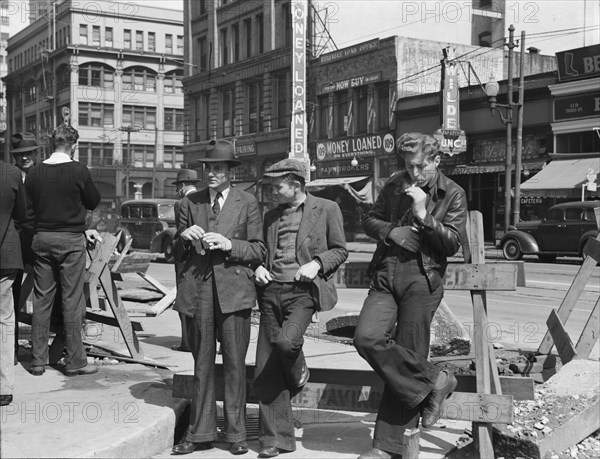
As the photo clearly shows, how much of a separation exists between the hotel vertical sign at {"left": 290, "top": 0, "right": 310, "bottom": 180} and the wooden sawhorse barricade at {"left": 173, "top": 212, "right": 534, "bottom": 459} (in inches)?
1288

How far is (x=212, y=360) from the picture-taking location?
17.1ft

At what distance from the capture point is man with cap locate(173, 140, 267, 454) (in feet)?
16.6

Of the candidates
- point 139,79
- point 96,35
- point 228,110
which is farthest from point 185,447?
point 96,35

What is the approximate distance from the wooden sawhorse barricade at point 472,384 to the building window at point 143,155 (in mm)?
75308

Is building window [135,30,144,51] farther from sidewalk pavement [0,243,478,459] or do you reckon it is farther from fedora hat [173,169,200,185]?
sidewalk pavement [0,243,478,459]

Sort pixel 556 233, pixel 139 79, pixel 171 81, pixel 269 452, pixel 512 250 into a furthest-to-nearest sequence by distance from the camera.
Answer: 1. pixel 171 81
2. pixel 139 79
3. pixel 512 250
4. pixel 556 233
5. pixel 269 452

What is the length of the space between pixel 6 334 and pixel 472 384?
3.41m

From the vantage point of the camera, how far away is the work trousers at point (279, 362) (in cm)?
499

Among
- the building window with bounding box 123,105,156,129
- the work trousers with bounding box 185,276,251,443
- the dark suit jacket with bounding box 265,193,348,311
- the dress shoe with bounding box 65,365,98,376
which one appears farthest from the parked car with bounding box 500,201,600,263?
the building window with bounding box 123,105,156,129

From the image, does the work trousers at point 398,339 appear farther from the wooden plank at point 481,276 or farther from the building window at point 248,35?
the building window at point 248,35

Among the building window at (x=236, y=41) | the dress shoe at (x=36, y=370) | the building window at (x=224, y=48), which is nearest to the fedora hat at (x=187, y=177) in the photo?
the dress shoe at (x=36, y=370)

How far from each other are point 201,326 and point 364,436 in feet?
4.65

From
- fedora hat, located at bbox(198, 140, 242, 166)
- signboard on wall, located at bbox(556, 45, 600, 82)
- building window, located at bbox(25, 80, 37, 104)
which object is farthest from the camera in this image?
building window, located at bbox(25, 80, 37, 104)

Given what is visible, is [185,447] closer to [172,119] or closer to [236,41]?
[236,41]
